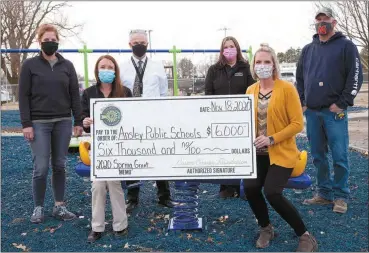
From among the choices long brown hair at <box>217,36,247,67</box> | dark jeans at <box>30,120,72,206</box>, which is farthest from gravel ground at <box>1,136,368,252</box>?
long brown hair at <box>217,36,247,67</box>

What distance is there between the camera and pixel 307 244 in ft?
12.3

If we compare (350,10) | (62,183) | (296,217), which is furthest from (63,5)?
(296,217)

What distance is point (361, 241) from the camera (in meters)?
4.02

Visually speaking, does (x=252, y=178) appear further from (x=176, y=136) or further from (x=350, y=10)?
(x=350, y=10)

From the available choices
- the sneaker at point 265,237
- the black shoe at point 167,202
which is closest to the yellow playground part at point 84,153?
the black shoe at point 167,202

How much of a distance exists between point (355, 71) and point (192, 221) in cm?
250

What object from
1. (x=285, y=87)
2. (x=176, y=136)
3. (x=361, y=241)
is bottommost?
(x=361, y=241)

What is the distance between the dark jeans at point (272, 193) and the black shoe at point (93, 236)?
1565 millimetres

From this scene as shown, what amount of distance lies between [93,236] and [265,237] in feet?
5.60

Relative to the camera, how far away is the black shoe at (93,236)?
161 inches

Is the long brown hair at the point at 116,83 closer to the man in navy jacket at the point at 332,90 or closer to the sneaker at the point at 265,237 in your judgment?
the sneaker at the point at 265,237

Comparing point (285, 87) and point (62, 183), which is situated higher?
point (285, 87)

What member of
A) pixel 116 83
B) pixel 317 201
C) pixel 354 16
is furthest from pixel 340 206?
pixel 354 16

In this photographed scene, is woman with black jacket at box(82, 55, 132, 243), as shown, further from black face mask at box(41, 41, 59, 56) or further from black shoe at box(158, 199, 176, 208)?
black shoe at box(158, 199, 176, 208)
